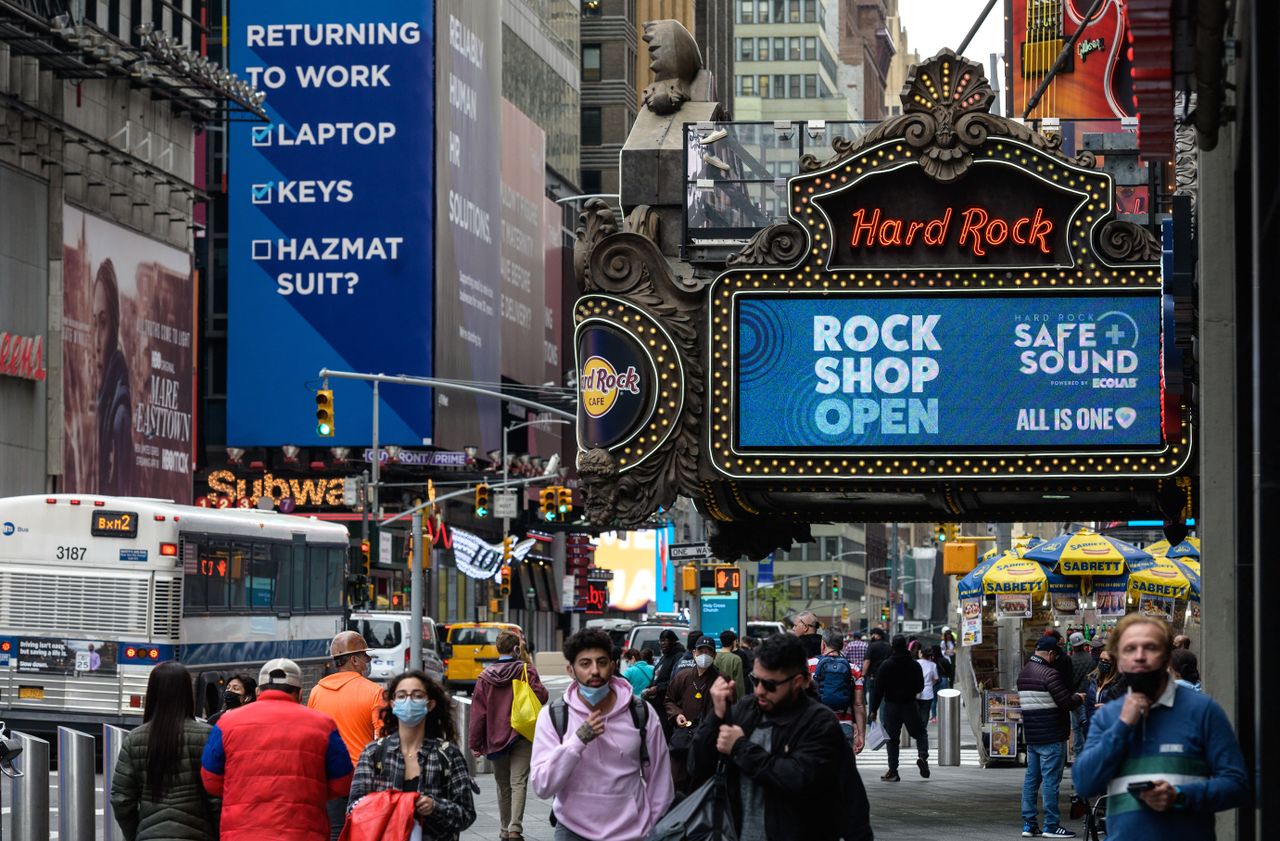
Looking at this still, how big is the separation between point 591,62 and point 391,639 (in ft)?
283

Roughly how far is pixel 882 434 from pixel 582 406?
2463 mm

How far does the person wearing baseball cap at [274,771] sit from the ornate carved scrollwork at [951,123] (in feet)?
28.1

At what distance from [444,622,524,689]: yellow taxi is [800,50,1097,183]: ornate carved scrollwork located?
32152 millimetres

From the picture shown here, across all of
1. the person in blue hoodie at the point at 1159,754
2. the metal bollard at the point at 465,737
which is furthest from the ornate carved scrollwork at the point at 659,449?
the person in blue hoodie at the point at 1159,754

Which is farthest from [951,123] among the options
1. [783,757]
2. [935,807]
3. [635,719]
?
[783,757]

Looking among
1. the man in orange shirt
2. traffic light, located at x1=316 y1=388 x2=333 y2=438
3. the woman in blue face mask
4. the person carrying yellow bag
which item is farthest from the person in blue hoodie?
traffic light, located at x1=316 y1=388 x2=333 y2=438

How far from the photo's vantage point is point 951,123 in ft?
56.9

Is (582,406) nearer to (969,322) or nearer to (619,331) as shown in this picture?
(619,331)

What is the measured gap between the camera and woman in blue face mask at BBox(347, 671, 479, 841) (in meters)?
9.81

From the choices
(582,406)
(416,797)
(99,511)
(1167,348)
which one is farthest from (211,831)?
(99,511)

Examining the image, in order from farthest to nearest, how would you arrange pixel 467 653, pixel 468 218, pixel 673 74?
pixel 468 218, pixel 467 653, pixel 673 74

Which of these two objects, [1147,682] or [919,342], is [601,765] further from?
[919,342]

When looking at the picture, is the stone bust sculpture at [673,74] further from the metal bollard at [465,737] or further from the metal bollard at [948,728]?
the metal bollard at [948,728]

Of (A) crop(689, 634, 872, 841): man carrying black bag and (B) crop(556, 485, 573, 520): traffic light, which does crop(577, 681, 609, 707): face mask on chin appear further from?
(B) crop(556, 485, 573, 520): traffic light
